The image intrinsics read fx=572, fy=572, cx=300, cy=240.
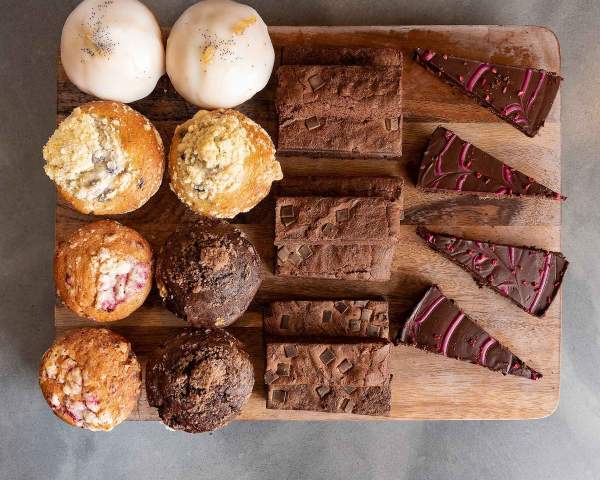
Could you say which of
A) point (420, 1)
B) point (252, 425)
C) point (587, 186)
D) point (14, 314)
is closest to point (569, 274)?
point (587, 186)

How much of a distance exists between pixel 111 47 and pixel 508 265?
2100 millimetres

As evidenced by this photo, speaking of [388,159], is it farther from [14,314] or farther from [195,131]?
[14,314]

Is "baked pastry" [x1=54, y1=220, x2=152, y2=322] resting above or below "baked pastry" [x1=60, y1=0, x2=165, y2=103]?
below

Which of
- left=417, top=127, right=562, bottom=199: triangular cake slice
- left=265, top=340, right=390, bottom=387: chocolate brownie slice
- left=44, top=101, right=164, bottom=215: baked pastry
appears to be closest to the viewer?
left=44, top=101, right=164, bottom=215: baked pastry

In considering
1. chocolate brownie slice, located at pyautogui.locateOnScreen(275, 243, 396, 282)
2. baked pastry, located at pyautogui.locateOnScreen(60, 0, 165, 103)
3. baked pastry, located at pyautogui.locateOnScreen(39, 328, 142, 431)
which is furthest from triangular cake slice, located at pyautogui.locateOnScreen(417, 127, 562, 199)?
baked pastry, located at pyautogui.locateOnScreen(39, 328, 142, 431)

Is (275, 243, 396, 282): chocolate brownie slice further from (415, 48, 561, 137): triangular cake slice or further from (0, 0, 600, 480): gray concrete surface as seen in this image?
(0, 0, 600, 480): gray concrete surface

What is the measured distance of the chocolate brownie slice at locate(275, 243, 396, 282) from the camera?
2.74 metres

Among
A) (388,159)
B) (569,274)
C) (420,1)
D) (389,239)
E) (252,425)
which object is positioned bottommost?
(252,425)

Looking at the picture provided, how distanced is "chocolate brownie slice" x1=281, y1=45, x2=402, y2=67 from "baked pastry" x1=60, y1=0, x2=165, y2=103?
62cm

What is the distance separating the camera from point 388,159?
2.90 metres

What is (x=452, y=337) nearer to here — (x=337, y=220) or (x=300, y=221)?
(x=337, y=220)

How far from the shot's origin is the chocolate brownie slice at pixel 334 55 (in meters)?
2.76

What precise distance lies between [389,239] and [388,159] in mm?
461

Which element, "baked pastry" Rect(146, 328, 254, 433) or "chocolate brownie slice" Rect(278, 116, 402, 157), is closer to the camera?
"baked pastry" Rect(146, 328, 254, 433)
